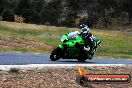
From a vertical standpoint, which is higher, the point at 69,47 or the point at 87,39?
the point at 87,39

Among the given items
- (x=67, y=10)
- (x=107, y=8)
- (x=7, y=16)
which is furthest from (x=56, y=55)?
(x=107, y=8)

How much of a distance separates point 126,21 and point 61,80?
6620cm

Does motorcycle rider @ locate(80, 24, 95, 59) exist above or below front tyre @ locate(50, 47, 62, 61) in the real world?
above

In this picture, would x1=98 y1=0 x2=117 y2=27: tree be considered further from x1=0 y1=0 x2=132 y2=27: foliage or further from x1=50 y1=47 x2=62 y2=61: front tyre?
x1=50 y1=47 x2=62 y2=61: front tyre

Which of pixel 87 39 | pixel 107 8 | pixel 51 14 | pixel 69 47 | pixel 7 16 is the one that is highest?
pixel 87 39

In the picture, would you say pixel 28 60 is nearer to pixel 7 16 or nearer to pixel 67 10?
pixel 7 16

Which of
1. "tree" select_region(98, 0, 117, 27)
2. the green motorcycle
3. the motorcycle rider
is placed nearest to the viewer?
the green motorcycle

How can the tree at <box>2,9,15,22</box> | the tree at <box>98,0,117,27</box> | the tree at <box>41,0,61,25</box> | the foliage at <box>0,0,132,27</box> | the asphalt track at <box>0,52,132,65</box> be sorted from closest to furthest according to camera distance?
1. the asphalt track at <box>0,52,132,65</box>
2. the tree at <box>2,9,15,22</box>
3. the foliage at <box>0,0,132,27</box>
4. the tree at <box>41,0,61,25</box>
5. the tree at <box>98,0,117,27</box>

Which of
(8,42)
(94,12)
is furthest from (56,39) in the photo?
(94,12)

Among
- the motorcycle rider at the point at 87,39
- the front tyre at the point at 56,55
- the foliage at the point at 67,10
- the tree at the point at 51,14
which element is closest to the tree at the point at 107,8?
the foliage at the point at 67,10

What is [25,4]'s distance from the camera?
63.8 metres

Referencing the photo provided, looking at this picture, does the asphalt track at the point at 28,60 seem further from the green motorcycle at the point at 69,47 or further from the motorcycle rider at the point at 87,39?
the motorcycle rider at the point at 87,39

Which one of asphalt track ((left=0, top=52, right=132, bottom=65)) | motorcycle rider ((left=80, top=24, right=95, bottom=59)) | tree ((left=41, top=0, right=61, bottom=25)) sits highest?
motorcycle rider ((left=80, top=24, right=95, bottom=59))

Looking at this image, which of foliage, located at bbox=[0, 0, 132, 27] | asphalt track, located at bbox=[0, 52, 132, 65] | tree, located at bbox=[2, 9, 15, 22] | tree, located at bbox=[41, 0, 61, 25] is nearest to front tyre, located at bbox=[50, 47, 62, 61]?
asphalt track, located at bbox=[0, 52, 132, 65]
